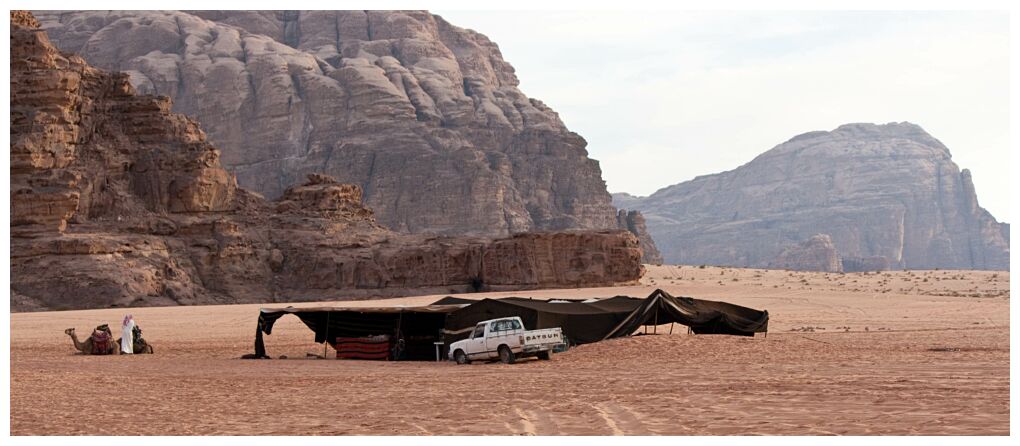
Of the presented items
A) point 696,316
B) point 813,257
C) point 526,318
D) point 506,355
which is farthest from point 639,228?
point 506,355

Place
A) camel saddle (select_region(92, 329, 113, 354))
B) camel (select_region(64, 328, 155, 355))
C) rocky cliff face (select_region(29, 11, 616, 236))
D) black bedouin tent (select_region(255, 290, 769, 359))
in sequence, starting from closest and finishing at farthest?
black bedouin tent (select_region(255, 290, 769, 359)) < camel saddle (select_region(92, 329, 113, 354)) < camel (select_region(64, 328, 155, 355)) < rocky cliff face (select_region(29, 11, 616, 236))

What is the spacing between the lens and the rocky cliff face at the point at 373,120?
10862cm

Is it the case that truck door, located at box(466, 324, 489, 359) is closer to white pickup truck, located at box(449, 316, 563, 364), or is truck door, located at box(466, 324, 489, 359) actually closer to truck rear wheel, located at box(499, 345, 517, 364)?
white pickup truck, located at box(449, 316, 563, 364)

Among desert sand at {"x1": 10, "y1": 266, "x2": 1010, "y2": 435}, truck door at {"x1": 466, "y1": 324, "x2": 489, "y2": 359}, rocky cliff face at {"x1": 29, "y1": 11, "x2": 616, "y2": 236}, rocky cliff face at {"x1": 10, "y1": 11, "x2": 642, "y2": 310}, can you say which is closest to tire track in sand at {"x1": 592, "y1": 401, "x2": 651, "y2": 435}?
desert sand at {"x1": 10, "y1": 266, "x2": 1010, "y2": 435}

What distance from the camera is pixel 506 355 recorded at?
2259 centimetres

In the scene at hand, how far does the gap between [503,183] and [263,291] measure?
53.0 m

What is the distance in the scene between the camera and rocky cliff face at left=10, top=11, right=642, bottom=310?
181 ft

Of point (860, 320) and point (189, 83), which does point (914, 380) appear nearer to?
point (860, 320)

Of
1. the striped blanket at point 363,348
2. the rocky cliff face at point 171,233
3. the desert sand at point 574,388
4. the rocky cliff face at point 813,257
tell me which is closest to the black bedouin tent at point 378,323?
the striped blanket at point 363,348

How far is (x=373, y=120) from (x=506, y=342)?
94228 mm

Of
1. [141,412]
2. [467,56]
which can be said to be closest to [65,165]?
[141,412]

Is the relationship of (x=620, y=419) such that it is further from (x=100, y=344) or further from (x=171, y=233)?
(x=171, y=233)

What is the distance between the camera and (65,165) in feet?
192


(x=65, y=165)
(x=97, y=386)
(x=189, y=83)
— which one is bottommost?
(x=97, y=386)
